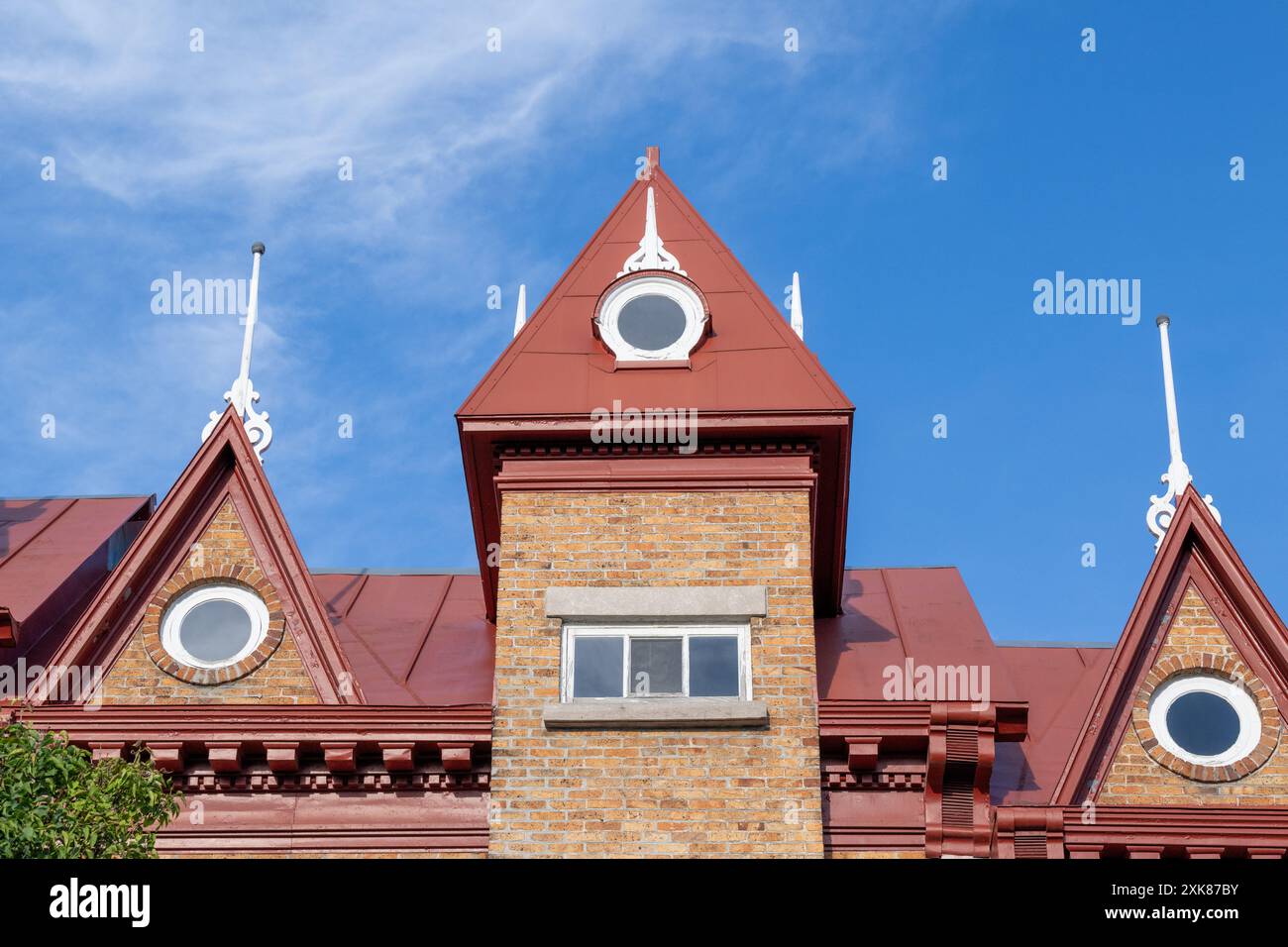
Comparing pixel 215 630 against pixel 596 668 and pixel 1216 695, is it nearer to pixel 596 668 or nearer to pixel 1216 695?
pixel 596 668

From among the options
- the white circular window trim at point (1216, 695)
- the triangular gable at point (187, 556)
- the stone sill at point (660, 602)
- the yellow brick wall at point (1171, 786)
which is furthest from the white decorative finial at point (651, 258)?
the yellow brick wall at point (1171, 786)

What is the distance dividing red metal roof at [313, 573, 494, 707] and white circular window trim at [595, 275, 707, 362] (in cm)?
350

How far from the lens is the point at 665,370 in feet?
60.1

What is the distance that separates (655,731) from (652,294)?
4920 millimetres

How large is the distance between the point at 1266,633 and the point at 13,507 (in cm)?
1404

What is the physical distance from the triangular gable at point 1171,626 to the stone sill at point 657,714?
10.2ft

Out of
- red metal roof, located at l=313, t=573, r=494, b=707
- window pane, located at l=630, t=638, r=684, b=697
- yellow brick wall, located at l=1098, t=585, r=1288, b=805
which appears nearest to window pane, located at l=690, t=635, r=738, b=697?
window pane, located at l=630, t=638, r=684, b=697

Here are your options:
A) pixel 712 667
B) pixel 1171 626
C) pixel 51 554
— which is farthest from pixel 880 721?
pixel 51 554

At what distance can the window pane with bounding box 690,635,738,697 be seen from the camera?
1650 cm

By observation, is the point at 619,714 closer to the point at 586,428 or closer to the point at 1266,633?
the point at 586,428

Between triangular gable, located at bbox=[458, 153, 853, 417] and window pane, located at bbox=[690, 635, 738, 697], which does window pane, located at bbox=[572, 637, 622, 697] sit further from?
triangular gable, located at bbox=[458, 153, 853, 417]

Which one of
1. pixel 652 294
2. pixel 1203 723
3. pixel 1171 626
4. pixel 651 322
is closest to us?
pixel 1203 723

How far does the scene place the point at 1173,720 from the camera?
57.4 feet
